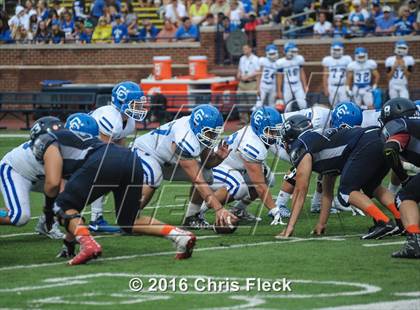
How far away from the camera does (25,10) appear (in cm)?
3114

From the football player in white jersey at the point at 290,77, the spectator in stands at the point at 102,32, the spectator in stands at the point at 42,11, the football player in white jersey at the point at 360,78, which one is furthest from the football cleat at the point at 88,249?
the spectator in stands at the point at 42,11

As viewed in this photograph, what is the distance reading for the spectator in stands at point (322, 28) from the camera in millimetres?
27016

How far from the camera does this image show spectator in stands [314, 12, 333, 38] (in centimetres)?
2702

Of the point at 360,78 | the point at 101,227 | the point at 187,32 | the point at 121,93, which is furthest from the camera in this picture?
the point at 187,32

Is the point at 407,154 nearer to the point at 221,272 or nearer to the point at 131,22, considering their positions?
the point at 221,272

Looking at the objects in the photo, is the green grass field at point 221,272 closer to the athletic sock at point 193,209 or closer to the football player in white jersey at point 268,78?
the athletic sock at point 193,209

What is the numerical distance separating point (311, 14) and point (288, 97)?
436cm

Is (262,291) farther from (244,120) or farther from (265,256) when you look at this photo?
(244,120)

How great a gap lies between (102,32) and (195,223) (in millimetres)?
18612

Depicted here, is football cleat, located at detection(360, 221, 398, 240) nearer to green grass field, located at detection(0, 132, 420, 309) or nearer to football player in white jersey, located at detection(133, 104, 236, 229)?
green grass field, located at detection(0, 132, 420, 309)

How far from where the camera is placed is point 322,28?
27.1 m

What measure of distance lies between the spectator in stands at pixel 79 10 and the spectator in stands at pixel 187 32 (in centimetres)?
294

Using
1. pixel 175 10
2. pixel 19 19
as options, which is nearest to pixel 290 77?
pixel 175 10

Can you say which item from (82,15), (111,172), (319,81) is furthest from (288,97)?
(111,172)
